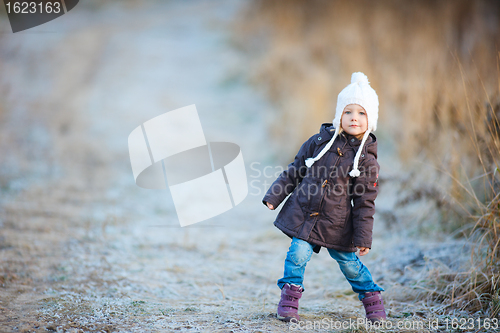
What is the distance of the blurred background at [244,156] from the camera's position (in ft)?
8.54

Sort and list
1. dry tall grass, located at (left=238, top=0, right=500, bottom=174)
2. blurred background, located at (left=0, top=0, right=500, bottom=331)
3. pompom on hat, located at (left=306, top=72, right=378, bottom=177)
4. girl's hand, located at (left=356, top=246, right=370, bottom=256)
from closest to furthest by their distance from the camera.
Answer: girl's hand, located at (left=356, top=246, right=370, bottom=256), pompom on hat, located at (left=306, top=72, right=378, bottom=177), blurred background, located at (left=0, top=0, right=500, bottom=331), dry tall grass, located at (left=238, top=0, right=500, bottom=174)

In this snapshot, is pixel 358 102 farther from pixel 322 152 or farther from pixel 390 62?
pixel 390 62

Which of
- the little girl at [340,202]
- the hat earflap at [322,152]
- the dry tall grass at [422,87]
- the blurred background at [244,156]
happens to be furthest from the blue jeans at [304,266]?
the dry tall grass at [422,87]

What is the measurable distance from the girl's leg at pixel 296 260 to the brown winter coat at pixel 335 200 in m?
0.04

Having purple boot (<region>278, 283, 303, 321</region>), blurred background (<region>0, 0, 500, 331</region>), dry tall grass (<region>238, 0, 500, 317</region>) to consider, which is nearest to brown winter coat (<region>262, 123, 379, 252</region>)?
purple boot (<region>278, 283, 303, 321</region>)

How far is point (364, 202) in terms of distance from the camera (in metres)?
2.14

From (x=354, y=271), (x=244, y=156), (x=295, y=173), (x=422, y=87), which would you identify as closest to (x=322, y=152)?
(x=295, y=173)

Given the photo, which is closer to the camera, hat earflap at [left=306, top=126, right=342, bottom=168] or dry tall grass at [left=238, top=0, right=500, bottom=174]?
hat earflap at [left=306, top=126, right=342, bottom=168]

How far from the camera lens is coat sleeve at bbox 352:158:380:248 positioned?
2.11m

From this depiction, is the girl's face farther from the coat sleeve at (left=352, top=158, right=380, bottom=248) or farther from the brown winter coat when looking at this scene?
the coat sleeve at (left=352, top=158, right=380, bottom=248)

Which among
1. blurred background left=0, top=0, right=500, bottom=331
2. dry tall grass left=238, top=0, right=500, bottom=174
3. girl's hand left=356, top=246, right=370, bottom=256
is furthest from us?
dry tall grass left=238, top=0, right=500, bottom=174

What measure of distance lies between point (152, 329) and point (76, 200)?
2.94 metres

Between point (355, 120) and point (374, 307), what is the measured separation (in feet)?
3.31

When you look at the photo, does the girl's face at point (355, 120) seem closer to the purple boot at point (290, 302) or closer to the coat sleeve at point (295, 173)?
the coat sleeve at point (295, 173)
